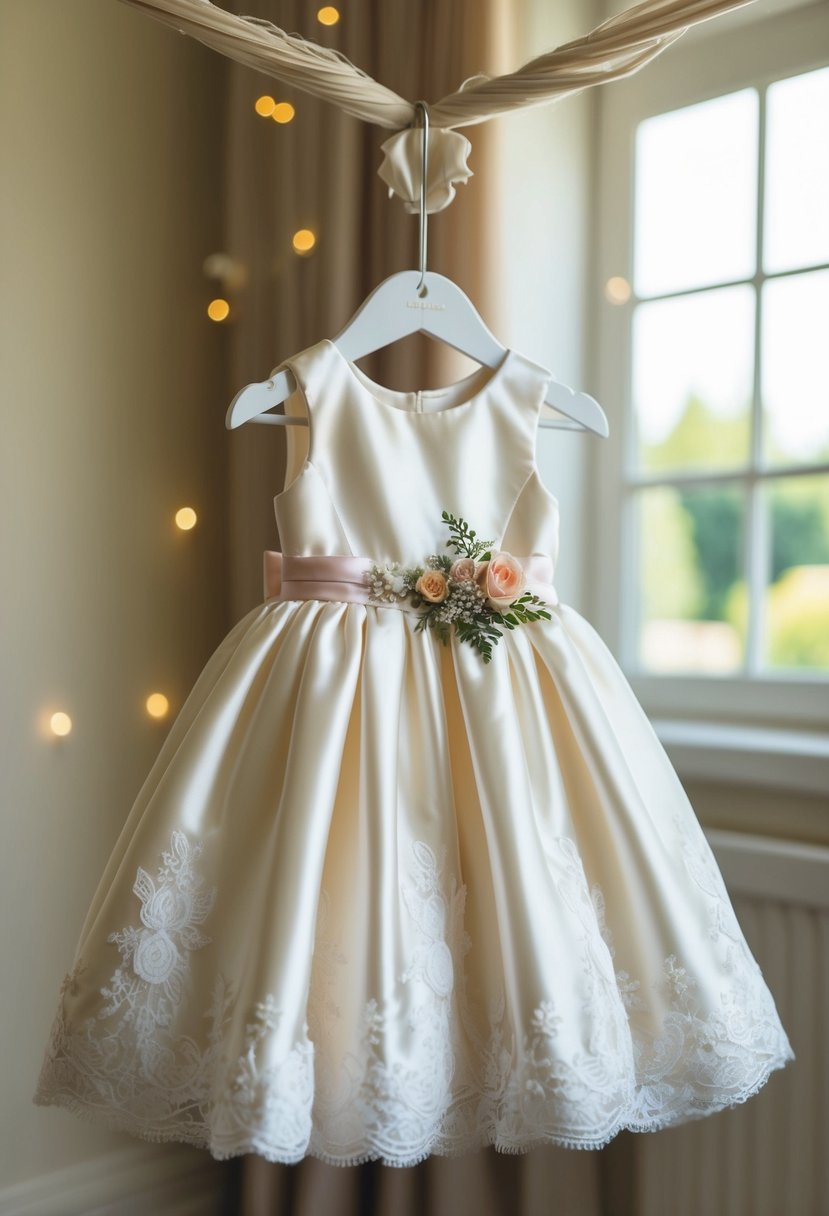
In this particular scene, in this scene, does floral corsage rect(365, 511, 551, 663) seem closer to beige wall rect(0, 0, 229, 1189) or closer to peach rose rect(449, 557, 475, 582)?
peach rose rect(449, 557, 475, 582)

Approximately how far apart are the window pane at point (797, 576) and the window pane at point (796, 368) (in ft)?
0.19

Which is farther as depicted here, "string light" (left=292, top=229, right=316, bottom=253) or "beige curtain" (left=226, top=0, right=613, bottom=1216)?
"string light" (left=292, top=229, right=316, bottom=253)

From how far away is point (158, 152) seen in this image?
1.84m

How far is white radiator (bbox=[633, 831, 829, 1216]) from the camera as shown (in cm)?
133

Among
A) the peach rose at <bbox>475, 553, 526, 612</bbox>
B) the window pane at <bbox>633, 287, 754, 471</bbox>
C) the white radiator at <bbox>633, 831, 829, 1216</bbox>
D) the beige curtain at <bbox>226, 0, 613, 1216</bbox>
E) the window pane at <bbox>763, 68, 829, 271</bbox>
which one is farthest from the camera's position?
the window pane at <bbox>633, 287, 754, 471</bbox>

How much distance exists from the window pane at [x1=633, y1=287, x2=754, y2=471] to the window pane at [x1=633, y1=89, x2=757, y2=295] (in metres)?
0.04

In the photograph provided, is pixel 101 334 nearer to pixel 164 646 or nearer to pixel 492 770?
pixel 164 646

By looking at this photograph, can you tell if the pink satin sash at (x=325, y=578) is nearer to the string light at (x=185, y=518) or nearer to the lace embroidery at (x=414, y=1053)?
the lace embroidery at (x=414, y=1053)

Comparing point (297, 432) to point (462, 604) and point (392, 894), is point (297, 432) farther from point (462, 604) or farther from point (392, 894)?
point (392, 894)

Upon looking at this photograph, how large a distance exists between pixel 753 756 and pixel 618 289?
830mm

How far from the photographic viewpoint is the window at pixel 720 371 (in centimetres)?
166

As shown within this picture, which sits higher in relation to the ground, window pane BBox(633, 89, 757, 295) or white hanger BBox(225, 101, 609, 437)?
window pane BBox(633, 89, 757, 295)

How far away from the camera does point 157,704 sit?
6.08 feet

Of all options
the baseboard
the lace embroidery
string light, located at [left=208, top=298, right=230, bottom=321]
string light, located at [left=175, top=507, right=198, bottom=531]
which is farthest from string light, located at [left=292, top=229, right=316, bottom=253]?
the baseboard
